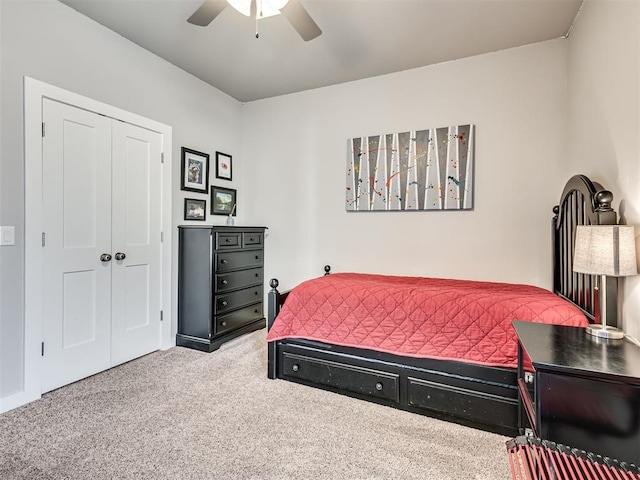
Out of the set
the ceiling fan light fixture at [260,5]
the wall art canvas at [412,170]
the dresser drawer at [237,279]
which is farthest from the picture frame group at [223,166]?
the ceiling fan light fixture at [260,5]

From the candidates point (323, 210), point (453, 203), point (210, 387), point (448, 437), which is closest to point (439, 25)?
point (453, 203)

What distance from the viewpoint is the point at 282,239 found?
13.5 feet

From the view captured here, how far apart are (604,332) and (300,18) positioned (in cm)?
235

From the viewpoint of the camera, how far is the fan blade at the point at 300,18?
2.01 m

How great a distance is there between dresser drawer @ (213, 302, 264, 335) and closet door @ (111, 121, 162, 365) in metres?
0.57

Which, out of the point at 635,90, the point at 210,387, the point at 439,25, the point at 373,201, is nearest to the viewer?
the point at 635,90

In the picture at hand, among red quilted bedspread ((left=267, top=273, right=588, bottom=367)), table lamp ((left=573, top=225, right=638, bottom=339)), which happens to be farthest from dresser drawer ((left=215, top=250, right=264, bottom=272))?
table lamp ((left=573, top=225, right=638, bottom=339))

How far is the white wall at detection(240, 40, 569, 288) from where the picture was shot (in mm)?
2965

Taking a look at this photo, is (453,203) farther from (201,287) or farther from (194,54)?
(194,54)

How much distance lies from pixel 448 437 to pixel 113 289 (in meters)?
2.72

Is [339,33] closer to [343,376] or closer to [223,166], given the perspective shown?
[223,166]

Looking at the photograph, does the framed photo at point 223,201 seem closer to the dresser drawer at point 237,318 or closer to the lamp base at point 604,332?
the dresser drawer at point 237,318

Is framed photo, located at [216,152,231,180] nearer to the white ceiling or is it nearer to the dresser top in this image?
the white ceiling

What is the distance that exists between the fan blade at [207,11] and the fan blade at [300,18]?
0.37m
